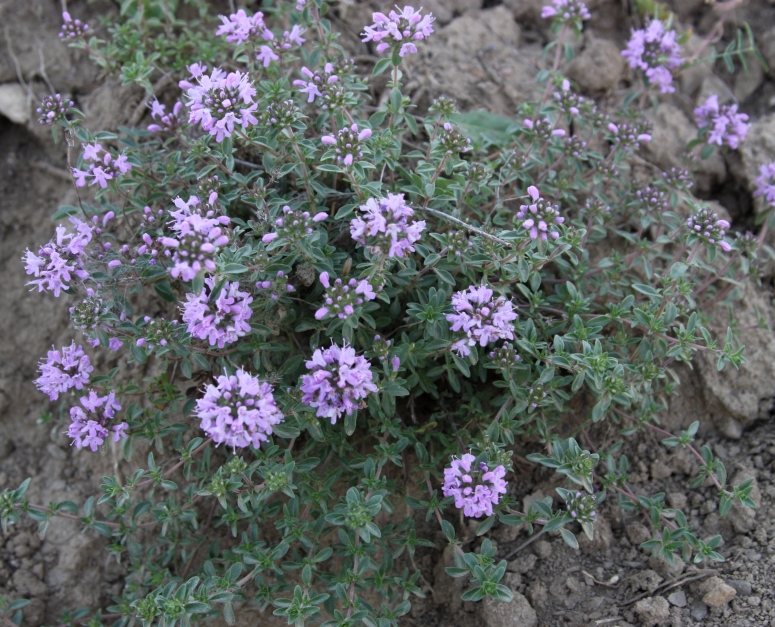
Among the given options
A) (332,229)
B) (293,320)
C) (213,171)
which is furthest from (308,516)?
(213,171)

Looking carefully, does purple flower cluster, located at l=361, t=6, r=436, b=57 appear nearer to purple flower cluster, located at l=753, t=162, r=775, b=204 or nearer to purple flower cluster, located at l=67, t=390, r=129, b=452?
purple flower cluster, located at l=67, t=390, r=129, b=452

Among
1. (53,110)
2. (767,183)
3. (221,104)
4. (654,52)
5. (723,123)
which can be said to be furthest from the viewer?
(654,52)

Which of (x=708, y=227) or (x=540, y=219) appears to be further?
(x=708, y=227)

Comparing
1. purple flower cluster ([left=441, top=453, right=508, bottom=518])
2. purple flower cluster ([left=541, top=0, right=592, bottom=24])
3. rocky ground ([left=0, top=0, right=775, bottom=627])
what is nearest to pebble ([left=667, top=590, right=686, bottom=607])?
rocky ground ([left=0, top=0, right=775, bottom=627])

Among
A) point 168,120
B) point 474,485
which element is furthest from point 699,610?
point 168,120

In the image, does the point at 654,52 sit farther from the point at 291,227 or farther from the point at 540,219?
the point at 291,227

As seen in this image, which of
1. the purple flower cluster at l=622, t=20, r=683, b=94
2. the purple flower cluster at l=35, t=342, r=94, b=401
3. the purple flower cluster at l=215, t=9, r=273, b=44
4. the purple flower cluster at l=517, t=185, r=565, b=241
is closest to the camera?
the purple flower cluster at l=517, t=185, r=565, b=241

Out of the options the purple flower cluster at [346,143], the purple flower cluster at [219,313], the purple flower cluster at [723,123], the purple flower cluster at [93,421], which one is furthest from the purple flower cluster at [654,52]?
the purple flower cluster at [93,421]
